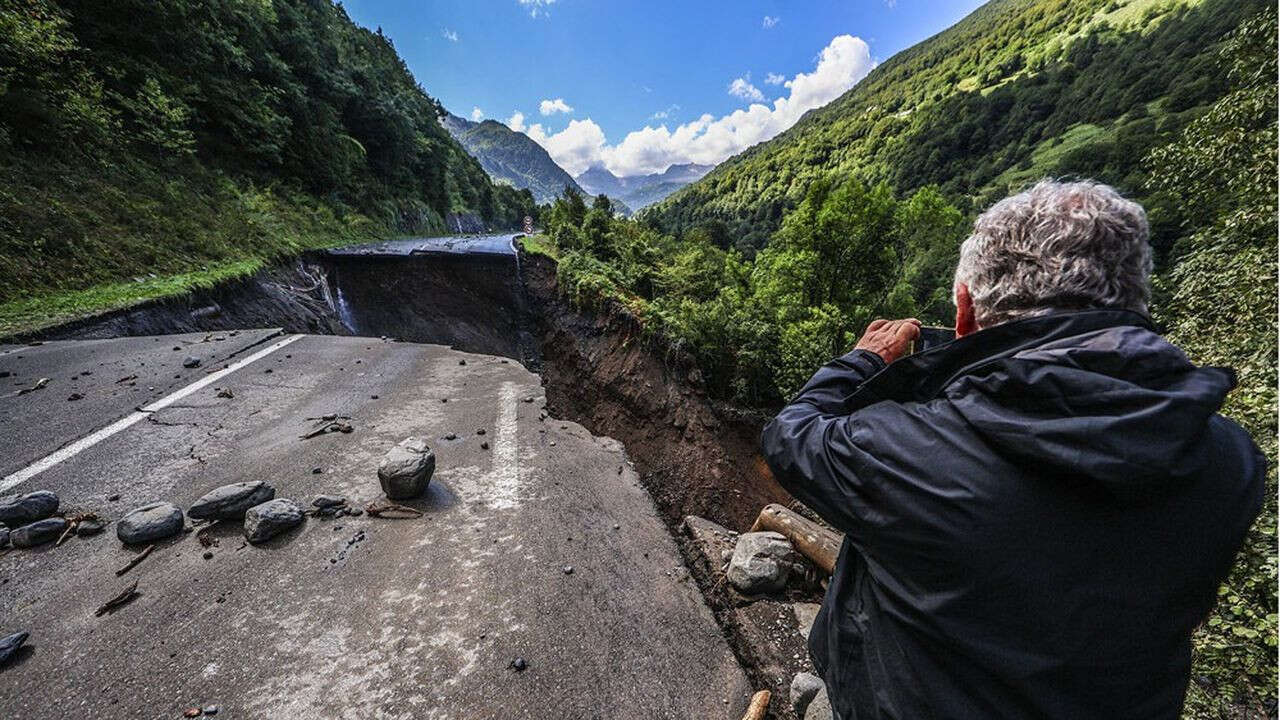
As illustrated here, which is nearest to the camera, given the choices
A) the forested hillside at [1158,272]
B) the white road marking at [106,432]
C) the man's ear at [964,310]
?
the man's ear at [964,310]

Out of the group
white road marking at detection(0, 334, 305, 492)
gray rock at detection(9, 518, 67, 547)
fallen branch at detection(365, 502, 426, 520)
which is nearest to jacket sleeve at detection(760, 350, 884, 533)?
fallen branch at detection(365, 502, 426, 520)

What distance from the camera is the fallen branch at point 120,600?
8.20ft

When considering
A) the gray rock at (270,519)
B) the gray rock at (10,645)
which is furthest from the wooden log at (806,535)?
the gray rock at (10,645)

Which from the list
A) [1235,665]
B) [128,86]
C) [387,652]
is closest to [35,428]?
[387,652]

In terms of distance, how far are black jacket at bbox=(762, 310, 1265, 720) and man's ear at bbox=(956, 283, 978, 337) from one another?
0.28m

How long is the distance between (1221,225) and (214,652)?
800 cm

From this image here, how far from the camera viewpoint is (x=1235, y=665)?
2455mm

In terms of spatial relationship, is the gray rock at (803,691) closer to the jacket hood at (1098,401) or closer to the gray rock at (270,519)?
the jacket hood at (1098,401)

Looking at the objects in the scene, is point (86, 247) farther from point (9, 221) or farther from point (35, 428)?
point (35, 428)

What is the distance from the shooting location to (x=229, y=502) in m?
Answer: 3.25

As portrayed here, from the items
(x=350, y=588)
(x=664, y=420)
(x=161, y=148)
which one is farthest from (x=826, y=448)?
(x=161, y=148)

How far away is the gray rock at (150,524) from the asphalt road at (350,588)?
0.09 m

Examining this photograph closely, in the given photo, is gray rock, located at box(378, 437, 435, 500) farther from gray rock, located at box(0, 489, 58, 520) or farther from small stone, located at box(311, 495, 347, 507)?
gray rock, located at box(0, 489, 58, 520)

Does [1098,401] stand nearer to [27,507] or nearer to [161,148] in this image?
[27,507]
